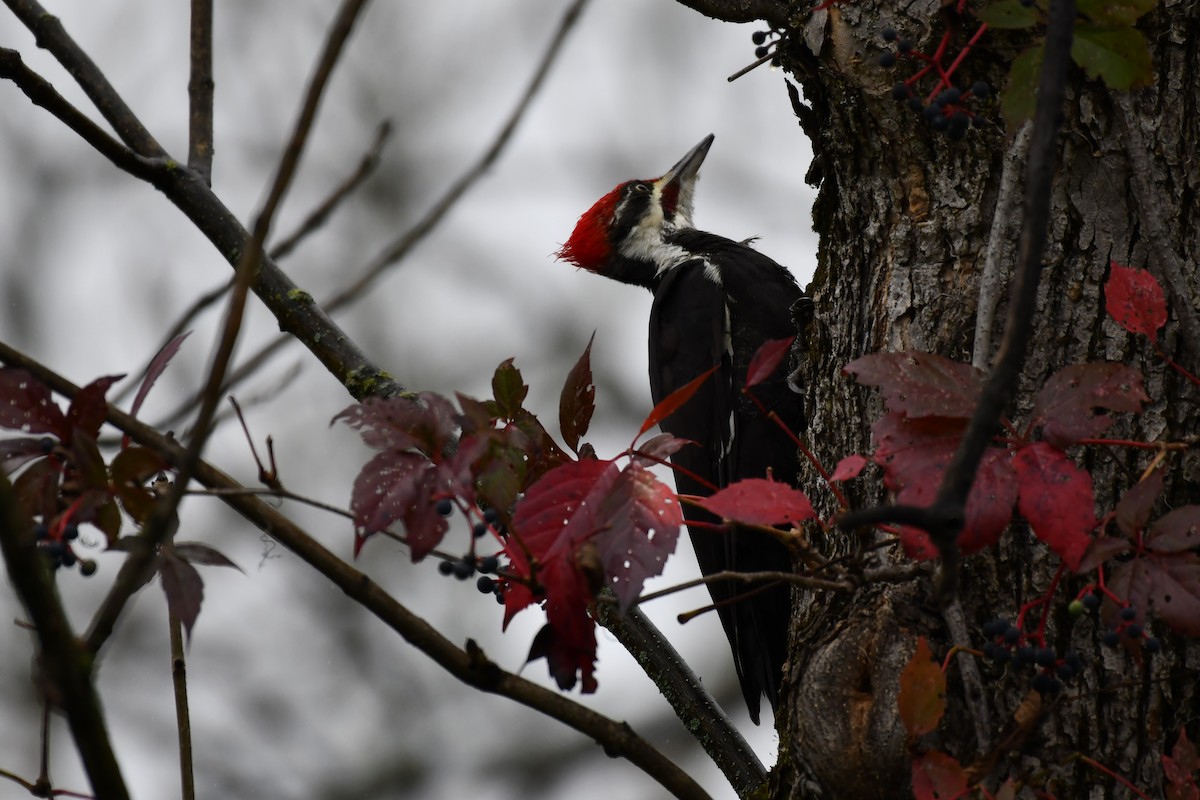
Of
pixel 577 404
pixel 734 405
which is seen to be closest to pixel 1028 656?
pixel 577 404

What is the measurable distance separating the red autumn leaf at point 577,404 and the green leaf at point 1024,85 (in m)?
0.57

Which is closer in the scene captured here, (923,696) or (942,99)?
(923,696)

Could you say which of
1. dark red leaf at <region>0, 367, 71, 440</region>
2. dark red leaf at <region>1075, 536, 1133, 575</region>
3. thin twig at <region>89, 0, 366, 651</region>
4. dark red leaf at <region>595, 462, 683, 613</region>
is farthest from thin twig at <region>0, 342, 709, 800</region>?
dark red leaf at <region>1075, 536, 1133, 575</region>

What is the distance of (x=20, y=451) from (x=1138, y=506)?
115cm

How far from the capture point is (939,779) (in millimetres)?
1339

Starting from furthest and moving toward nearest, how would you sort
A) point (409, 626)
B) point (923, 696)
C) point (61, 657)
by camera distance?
point (923, 696), point (409, 626), point (61, 657)

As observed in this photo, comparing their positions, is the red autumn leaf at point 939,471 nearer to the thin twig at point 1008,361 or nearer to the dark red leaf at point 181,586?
the thin twig at point 1008,361

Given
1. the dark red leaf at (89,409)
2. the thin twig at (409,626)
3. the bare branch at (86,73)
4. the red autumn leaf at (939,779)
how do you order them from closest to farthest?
1. the thin twig at (409,626)
2. the dark red leaf at (89,409)
3. the red autumn leaf at (939,779)
4. the bare branch at (86,73)

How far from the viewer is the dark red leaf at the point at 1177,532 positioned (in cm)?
125

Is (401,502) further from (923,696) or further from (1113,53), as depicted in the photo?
(1113,53)

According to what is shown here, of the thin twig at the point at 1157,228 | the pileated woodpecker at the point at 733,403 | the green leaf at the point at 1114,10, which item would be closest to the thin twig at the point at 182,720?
the green leaf at the point at 1114,10

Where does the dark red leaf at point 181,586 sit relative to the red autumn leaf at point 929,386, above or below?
above

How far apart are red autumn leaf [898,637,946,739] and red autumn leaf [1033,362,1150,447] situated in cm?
28

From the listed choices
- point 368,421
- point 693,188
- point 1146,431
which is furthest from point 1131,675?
point 693,188
